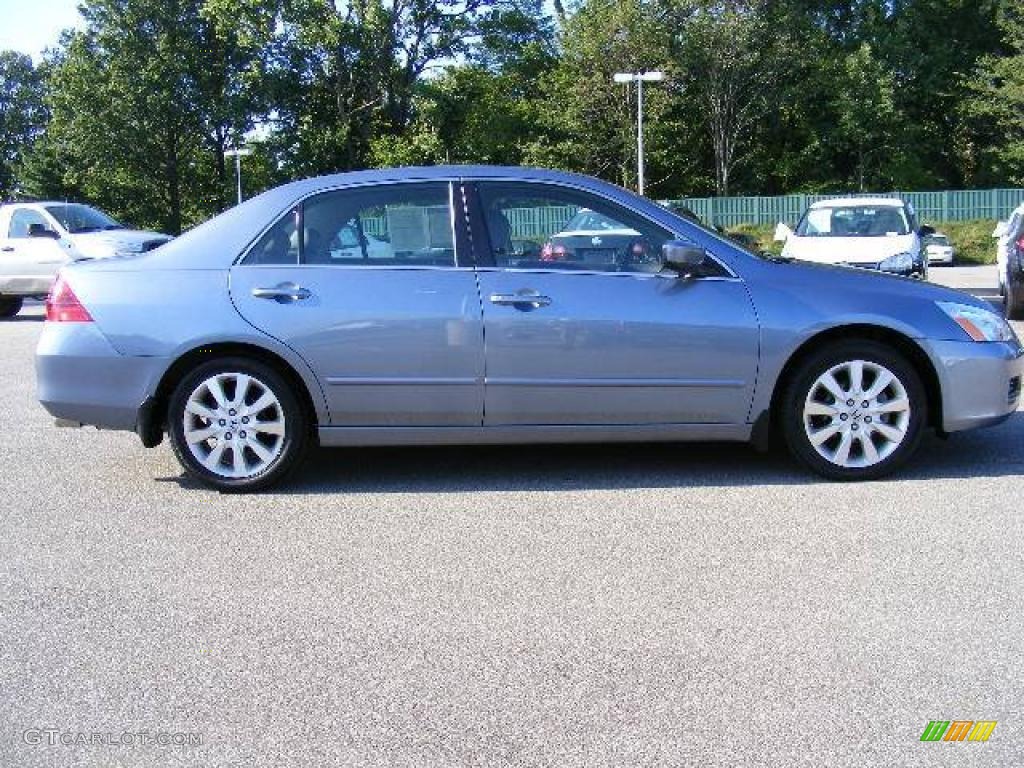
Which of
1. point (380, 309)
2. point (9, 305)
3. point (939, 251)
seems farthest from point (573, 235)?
point (939, 251)

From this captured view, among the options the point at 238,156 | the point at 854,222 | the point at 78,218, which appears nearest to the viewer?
the point at 854,222

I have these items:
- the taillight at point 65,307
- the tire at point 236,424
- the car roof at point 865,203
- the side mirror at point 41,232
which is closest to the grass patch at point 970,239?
the car roof at point 865,203

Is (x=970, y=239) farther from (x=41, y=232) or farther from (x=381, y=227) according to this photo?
(x=381, y=227)

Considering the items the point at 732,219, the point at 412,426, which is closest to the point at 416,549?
the point at 412,426

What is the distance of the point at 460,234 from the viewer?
226 inches

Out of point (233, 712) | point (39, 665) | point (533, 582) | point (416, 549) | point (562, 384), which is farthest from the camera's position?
point (562, 384)

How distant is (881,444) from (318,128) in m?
44.8

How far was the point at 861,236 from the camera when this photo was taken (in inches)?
551

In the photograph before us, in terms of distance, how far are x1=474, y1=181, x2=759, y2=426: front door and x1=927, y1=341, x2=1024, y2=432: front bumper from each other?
0.97m

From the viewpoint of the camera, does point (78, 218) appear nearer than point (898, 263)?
No

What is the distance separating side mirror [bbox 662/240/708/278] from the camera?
5.53 m

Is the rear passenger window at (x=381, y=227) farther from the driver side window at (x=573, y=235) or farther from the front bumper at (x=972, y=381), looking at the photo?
the front bumper at (x=972, y=381)

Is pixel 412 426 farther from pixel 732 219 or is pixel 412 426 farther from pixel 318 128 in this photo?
pixel 318 128

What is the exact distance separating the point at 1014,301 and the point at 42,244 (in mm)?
13062
